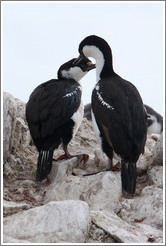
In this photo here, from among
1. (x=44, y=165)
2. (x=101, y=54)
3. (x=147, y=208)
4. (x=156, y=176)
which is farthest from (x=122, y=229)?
(x=101, y=54)

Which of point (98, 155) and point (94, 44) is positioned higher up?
point (94, 44)

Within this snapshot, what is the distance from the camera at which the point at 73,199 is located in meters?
7.64

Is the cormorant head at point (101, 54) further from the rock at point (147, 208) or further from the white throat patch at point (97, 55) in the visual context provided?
the rock at point (147, 208)

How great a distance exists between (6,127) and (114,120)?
70.3 inches

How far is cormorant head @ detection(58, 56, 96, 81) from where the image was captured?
9.39 meters

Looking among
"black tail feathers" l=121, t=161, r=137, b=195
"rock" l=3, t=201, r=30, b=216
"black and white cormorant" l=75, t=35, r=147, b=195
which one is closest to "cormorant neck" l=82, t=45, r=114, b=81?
"black and white cormorant" l=75, t=35, r=147, b=195

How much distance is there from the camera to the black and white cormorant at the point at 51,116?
27.0ft

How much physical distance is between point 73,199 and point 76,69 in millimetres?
2708

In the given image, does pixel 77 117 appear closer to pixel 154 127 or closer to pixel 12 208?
pixel 12 208

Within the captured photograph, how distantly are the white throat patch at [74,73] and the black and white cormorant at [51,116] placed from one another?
46 cm

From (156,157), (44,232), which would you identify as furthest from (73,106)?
(44,232)

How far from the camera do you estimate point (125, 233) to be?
632cm

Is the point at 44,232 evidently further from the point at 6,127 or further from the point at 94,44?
the point at 94,44

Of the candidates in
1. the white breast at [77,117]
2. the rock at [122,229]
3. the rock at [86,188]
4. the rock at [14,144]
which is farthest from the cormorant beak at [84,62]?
the rock at [122,229]
